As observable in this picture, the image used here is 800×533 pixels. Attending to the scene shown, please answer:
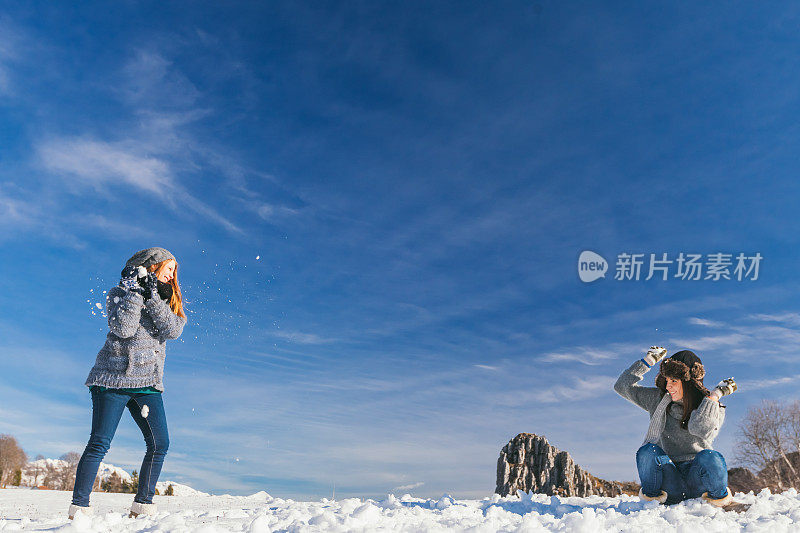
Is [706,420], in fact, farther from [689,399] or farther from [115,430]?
[115,430]

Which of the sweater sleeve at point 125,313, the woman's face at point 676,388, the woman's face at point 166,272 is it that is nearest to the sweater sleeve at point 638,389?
the woman's face at point 676,388

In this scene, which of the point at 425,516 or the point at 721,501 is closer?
the point at 425,516

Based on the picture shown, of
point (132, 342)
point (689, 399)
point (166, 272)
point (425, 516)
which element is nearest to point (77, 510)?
point (132, 342)

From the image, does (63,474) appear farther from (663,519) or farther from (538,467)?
(663,519)

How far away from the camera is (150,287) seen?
5.13 meters

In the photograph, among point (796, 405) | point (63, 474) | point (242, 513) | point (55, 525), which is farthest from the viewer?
point (796, 405)

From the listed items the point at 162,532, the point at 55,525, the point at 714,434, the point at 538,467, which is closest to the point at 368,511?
the point at 162,532

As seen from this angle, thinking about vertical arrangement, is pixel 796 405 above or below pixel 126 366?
above

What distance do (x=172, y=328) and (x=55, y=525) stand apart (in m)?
1.77

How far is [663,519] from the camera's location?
504 cm

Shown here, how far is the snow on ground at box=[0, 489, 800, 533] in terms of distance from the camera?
3.84 m

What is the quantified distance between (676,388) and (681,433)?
505 millimetres

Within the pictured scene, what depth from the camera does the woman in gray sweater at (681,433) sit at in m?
5.89

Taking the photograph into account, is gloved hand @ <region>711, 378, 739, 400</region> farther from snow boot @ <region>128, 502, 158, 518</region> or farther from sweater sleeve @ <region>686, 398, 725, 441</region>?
snow boot @ <region>128, 502, 158, 518</region>
